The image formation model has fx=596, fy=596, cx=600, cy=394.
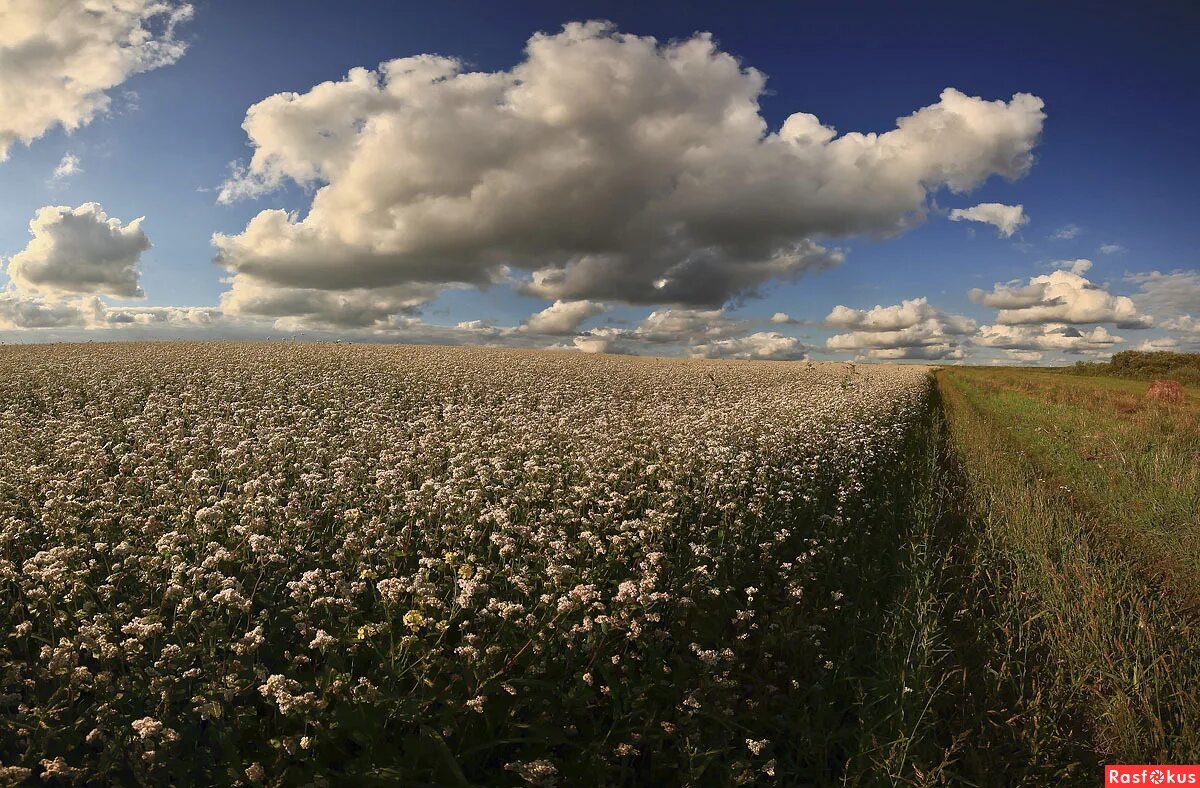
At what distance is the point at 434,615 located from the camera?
15.0ft

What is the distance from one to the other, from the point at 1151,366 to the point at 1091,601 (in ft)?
317

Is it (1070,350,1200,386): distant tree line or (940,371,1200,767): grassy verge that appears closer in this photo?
(940,371,1200,767): grassy verge

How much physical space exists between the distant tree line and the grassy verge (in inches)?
2937

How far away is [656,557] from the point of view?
15.5 ft

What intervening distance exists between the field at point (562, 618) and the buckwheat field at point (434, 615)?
33mm

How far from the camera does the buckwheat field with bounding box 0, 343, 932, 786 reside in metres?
3.37

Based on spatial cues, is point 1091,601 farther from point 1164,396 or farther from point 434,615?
point 1164,396

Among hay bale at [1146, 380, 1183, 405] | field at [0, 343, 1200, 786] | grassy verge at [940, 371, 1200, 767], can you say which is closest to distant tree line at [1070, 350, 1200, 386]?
hay bale at [1146, 380, 1183, 405]

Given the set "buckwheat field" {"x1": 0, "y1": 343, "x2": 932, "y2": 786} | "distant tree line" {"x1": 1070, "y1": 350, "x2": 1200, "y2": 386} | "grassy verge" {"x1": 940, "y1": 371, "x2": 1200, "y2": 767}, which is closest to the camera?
"buckwheat field" {"x1": 0, "y1": 343, "x2": 932, "y2": 786}

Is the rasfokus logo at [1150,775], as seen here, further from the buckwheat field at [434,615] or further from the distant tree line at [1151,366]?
the distant tree line at [1151,366]

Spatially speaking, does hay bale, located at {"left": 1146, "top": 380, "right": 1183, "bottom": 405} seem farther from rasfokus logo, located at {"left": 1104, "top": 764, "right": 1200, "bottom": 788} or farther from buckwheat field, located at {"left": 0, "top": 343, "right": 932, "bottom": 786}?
rasfokus logo, located at {"left": 1104, "top": 764, "right": 1200, "bottom": 788}

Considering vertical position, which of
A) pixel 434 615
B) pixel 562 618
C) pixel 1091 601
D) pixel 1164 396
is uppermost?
pixel 1164 396

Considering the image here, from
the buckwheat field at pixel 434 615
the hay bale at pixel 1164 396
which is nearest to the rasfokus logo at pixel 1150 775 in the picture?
the buckwheat field at pixel 434 615

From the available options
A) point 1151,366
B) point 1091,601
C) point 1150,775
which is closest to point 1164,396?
point 1091,601
